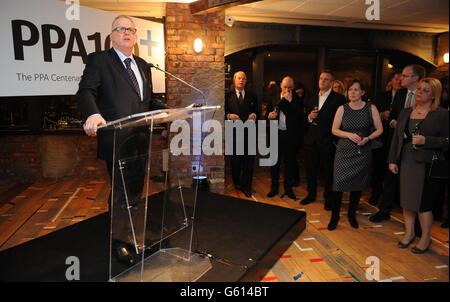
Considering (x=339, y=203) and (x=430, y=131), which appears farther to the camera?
(x=339, y=203)

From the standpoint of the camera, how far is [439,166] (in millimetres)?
1895

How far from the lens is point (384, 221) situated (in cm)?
321

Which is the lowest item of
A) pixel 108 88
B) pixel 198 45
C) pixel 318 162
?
pixel 318 162

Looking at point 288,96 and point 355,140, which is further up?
point 288,96

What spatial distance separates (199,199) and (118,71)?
1.81 metres

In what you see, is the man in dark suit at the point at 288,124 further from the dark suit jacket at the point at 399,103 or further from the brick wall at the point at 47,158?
the brick wall at the point at 47,158

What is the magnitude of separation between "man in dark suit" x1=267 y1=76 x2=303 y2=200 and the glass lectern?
210cm

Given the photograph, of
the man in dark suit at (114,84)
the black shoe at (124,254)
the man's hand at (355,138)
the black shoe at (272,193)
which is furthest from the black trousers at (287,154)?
the black shoe at (124,254)

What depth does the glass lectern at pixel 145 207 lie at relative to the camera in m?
1.70

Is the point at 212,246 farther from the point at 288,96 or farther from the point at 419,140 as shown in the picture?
the point at 288,96

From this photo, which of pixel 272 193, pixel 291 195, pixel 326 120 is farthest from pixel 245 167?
pixel 326 120

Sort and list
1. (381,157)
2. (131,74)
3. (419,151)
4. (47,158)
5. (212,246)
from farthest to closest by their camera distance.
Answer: (47,158) < (381,157) < (212,246) < (131,74) < (419,151)

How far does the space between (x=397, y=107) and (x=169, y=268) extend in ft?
9.26
